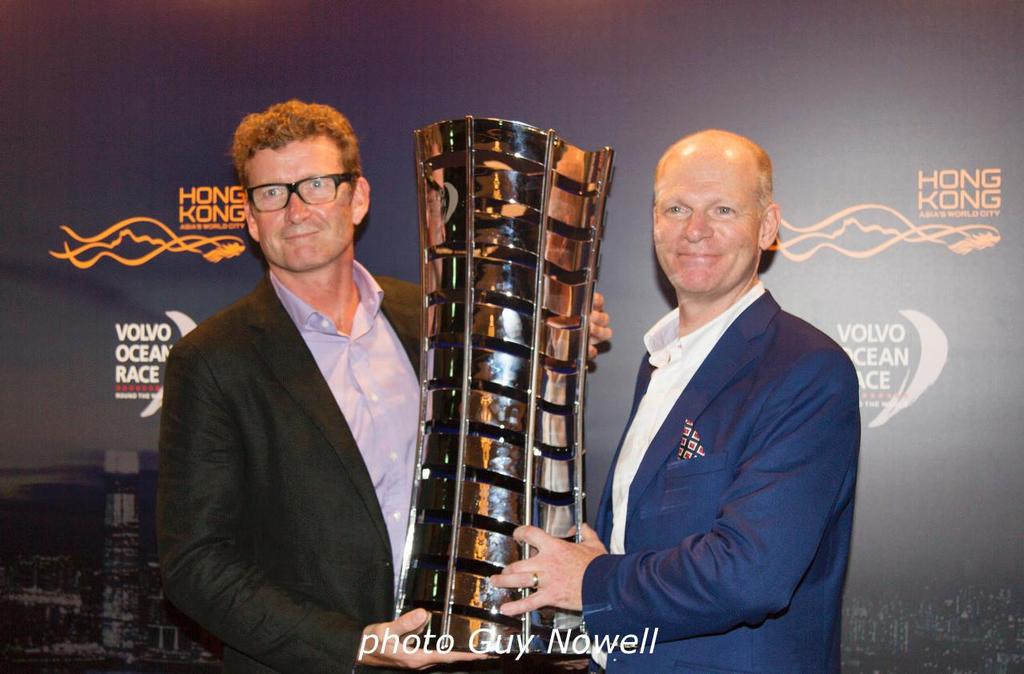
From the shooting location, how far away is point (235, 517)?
1.71 metres

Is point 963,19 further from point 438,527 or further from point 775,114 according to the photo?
point 438,527

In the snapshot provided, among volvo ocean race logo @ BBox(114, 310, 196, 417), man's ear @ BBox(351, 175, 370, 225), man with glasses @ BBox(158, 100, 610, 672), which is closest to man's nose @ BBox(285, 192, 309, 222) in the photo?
man with glasses @ BBox(158, 100, 610, 672)

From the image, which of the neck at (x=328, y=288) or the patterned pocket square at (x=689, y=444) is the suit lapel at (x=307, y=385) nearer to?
the neck at (x=328, y=288)

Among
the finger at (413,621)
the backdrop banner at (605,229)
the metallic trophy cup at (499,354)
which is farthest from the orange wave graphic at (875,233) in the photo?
the finger at (413,621)

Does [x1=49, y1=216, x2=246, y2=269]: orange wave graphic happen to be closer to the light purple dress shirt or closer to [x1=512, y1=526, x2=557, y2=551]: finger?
the light purple dress shirt

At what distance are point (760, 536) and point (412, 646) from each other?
0.56 m

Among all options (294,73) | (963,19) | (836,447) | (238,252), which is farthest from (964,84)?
(238,252)

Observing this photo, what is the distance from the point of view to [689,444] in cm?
150

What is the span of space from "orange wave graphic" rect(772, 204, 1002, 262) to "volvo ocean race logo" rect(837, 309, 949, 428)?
0.19 metres

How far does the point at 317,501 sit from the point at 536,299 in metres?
0.54

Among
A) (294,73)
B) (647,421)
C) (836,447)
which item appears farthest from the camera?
(294,73)

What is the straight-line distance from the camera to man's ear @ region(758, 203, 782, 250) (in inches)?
63.7

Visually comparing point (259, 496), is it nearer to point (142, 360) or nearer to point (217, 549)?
point (217, 549)

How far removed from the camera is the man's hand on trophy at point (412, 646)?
148 cm
